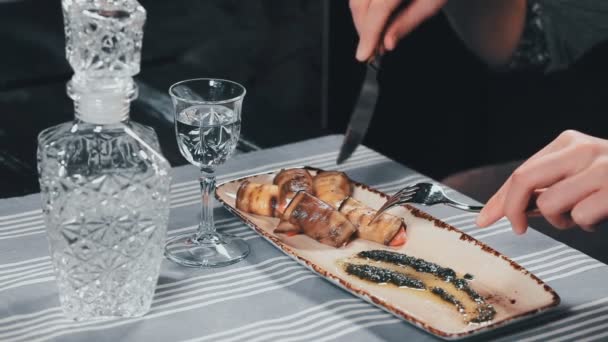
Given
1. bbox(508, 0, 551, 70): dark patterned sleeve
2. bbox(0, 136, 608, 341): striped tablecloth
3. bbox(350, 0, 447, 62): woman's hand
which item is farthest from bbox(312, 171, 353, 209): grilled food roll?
bbox(508, 0, 551, 70): dark patterned sleeve

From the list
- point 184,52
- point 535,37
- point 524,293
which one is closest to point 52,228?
point 524,293

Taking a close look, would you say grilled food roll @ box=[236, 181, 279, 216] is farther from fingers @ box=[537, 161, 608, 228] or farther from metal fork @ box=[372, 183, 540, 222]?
fingers @ box=[537, 161, 608, 228]

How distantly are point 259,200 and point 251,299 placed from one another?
0.23 m

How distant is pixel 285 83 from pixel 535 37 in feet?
3.54

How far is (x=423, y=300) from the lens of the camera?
108 centimetres

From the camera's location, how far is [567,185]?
3.38ft

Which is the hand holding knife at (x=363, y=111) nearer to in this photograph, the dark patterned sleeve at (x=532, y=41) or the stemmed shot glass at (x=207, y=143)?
the stemmed shot glass at (x=207, y=143)

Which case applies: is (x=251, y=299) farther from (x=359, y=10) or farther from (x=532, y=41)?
(x=532, y=41)

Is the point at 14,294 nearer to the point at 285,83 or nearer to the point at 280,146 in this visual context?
the point at 280,146

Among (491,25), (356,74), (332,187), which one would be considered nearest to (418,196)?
(332,187)

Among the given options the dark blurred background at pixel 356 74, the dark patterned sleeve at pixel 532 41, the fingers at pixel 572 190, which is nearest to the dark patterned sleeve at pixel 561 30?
the dark patterned sleeve at pixel 532 41

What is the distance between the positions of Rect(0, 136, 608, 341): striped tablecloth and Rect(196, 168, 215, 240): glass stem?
0.05m

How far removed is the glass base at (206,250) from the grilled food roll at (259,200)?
5cm

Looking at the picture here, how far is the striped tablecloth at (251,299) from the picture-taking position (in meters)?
1.01
